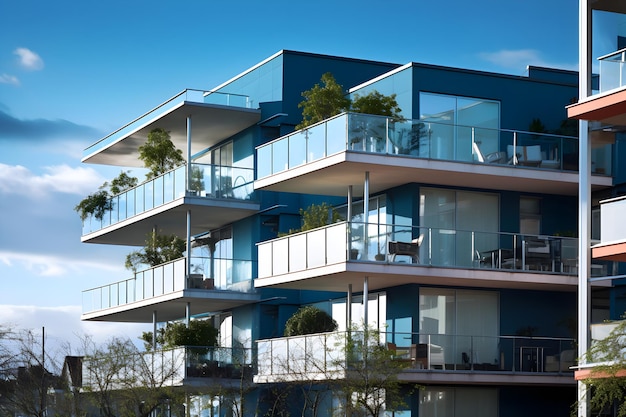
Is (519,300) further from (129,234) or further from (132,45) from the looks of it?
(129,234)

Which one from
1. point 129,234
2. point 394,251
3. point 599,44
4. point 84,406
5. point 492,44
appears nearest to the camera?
point 599,44

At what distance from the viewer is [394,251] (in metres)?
35.8

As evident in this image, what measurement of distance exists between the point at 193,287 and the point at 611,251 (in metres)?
18.9

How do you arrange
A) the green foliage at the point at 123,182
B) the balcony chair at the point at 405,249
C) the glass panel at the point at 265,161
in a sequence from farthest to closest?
1. the green foliage at the point at 123,182
2. the glass panel at the point at 265,161
3. the balcony chair at the point at 405,249

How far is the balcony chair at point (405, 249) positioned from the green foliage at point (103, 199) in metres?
17.2

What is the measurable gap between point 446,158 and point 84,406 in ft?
52.6

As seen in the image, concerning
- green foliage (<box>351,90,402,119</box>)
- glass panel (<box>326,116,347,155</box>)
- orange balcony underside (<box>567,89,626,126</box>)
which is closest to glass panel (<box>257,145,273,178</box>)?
green foliage (<box>351,90,402,119</box>)

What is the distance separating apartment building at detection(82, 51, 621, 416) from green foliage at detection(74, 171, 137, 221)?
300 inches

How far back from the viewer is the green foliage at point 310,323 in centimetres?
3881

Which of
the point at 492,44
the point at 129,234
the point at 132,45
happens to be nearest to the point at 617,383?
the point at 492,44

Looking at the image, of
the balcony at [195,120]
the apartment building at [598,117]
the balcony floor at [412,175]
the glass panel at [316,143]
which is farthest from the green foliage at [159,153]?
the apartment building at [598,117]

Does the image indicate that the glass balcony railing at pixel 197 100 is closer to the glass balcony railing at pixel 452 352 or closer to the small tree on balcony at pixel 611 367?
the glass balcony railing at pixel 452 352

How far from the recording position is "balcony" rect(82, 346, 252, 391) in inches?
1647

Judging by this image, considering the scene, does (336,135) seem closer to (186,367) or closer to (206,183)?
(206,183)
